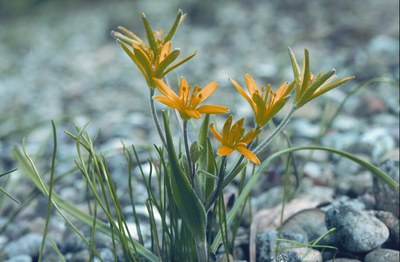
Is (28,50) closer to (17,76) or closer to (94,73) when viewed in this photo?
(17,76)

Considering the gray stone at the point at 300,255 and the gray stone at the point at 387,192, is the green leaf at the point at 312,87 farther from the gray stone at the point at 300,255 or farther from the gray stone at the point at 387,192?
the gray stone at the point at 387,192

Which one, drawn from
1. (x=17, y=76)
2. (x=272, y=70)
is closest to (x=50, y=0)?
(x=17, y=76)

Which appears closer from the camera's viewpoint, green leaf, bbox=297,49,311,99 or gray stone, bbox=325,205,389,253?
green leaf, bbox=297,49,311,99

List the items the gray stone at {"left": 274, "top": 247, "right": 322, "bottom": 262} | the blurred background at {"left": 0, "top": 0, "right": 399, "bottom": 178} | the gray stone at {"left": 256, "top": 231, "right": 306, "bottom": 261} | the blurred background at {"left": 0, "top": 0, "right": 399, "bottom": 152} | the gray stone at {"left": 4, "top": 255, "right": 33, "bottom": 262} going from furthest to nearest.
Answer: the blurred background at {"left": 0, "top": 0, "right": 399, "bottom": 152} → the blurred background at {"left": 0, "top": 0, "right": 399, "bottom": 178} → the gray stone at {"left": 4, "top": 255, "right": 33, "bottom": 262} → the gray stone at {"left": 256, "top": 231, "right": 306, "bottom": 261} → the gray stone at {"left": 274, "top": 247, "right": 322, "bottom": 262}

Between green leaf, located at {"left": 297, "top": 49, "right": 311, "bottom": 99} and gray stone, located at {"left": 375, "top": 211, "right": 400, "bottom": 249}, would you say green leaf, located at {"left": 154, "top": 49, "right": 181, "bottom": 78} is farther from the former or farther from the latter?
gray stone, located at {"left": 375, "top": 211, "right": 400, "bottom": 249}

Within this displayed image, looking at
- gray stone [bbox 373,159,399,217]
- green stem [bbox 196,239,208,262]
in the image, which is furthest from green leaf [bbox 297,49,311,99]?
gray stone [bbox 373,159,399,217]

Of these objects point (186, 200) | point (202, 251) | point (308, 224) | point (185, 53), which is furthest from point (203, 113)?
point (185, 53)

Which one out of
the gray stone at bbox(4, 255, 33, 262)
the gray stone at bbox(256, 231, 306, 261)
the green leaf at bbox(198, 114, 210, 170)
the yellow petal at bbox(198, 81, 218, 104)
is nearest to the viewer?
the yellow petal at bbox(198, 81, 218, 104)

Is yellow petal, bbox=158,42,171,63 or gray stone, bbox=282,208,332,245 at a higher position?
yellow petal, bbox=158,42,171,63
